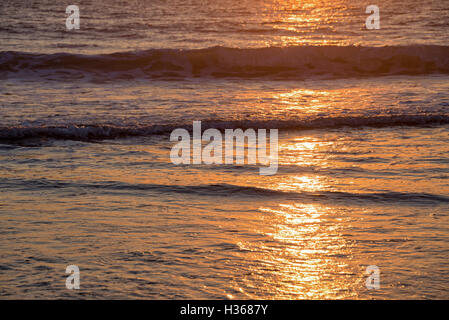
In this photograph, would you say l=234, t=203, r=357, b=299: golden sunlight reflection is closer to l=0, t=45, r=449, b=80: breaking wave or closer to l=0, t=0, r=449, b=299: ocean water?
l=0, t=0, r=449, b=299: ocean water

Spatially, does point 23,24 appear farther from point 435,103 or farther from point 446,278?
point 446,278

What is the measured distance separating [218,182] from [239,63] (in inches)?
480

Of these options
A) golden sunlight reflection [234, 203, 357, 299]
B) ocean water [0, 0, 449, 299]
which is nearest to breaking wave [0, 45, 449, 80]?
ocean water [0, 0, 449, 299]

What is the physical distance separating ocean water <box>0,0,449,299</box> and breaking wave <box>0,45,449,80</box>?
0.10 m

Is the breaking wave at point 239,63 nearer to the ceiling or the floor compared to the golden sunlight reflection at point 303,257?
nearer to the ceiling

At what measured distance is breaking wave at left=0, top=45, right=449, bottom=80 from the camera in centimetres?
1603

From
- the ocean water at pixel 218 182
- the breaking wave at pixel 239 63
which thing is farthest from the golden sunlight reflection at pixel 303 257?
the breaking wave at pixel 239 63

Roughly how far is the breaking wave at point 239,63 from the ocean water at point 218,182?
0.10m

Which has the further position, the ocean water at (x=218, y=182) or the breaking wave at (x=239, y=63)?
the breaking wave at (x=239, y=63)

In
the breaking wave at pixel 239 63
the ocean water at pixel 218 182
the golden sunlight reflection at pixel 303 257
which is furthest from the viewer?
the breaking wave at pixel 239 63

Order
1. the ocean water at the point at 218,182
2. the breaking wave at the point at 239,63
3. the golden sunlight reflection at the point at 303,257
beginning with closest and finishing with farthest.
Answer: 1. the golden sunlight reflection at the point at 303,257
2. the ocean water at the point at 218,182
3. the breaking wave at the point at 239,63

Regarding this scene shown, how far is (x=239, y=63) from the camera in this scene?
17.9m

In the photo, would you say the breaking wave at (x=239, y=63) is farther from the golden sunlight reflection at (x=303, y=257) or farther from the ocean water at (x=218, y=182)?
the golden sunlight reflection at (x=303, y=257)

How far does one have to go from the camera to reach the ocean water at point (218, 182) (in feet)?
12.6
